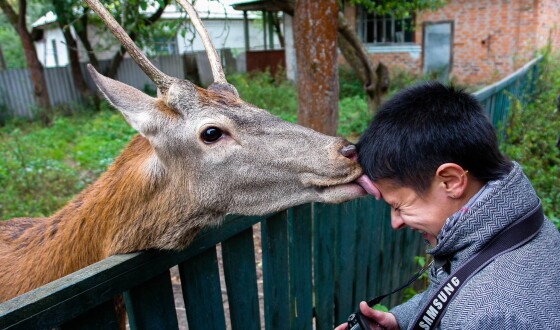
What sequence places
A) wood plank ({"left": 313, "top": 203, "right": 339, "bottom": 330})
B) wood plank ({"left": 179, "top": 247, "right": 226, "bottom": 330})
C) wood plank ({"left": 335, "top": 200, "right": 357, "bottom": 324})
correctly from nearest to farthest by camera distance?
wood plank ({"left": 179, "top": 247, "right": 226, "bottom": 330}) → wood plank ({"left": 313, "top": 203, "right": 339, "bottom": 330}) → wood plank ({"left": 335, "top": 200, "right": 357, "bottom": 324})

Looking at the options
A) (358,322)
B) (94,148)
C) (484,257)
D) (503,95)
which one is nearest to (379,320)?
(358,322)

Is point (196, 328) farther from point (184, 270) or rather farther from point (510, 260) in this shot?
point (510, 260)

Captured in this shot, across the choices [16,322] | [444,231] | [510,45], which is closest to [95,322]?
[16,322]

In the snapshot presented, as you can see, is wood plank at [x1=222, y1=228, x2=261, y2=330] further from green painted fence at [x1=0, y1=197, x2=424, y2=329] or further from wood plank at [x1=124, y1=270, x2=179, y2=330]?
wood plank at [x1=124, y1=270, x2=179, y2=330]

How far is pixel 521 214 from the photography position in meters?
1.46

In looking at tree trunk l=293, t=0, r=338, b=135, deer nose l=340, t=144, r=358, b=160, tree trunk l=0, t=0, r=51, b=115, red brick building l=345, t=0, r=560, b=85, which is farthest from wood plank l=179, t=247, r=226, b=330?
red brick building l=345, t=0, r=560, b=85

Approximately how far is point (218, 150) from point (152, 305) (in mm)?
736

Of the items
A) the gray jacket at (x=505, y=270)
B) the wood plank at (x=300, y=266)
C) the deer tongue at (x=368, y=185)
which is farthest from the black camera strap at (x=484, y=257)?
the wood plank at (x=300, y=266)

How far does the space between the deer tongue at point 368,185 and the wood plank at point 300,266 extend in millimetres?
857

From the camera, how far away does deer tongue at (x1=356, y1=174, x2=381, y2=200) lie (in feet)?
5.97

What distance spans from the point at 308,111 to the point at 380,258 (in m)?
2.45

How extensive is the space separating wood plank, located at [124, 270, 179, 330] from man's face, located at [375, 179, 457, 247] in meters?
0.99

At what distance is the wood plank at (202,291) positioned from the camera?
2053 mm

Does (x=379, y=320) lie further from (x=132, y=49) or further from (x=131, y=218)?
(x=132, y=49)
